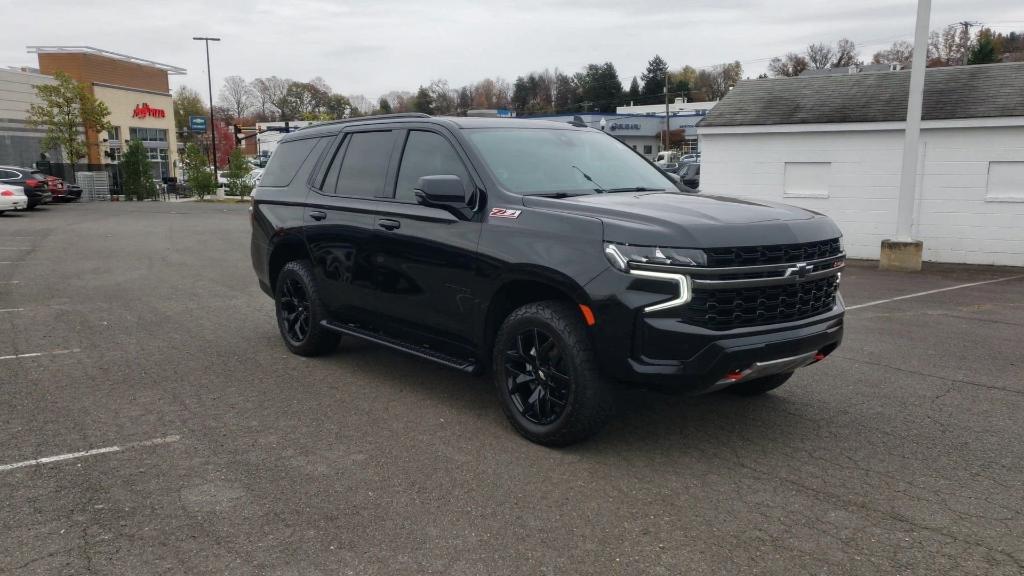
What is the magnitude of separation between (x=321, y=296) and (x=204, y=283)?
5.72 m

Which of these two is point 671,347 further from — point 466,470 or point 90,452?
point 90,452

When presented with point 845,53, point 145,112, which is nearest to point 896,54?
point 845,53

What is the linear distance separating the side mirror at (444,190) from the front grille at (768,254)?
1609mm

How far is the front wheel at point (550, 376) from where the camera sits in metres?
4.26

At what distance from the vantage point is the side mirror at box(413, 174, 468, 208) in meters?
4.76

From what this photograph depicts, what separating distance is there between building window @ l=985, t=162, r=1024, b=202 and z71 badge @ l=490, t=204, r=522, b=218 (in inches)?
530

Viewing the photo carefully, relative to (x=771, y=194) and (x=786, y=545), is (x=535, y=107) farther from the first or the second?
(x=786, y=545)

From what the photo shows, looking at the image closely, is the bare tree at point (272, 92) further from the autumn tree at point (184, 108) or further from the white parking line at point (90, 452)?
the white parking line at point (90, 452)

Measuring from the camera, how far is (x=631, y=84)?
12506 cm

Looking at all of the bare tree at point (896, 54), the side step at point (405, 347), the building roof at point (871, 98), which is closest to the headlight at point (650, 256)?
the side step at point (405, 347)

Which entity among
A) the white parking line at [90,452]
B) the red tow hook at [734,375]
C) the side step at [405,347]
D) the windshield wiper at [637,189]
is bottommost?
the white parking line at [90,452]

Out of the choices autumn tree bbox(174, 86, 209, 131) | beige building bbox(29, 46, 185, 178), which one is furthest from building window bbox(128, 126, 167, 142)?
autumn tree bbox(174, 86, 209, 131)

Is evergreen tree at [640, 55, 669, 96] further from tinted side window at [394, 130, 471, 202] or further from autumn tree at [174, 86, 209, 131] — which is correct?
tinted side window at [394, 130, 471, 202]

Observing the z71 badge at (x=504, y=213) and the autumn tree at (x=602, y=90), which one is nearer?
the z71 badge at (x=504, y=213)
